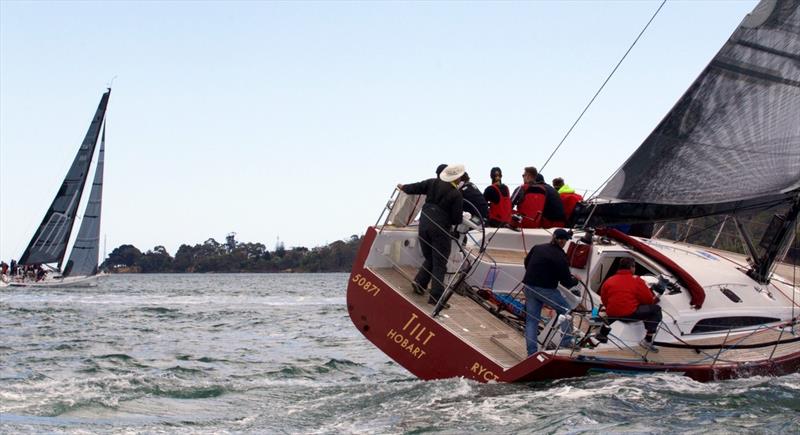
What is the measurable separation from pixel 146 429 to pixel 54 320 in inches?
678

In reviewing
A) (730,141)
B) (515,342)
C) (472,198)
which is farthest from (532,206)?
(515,342)

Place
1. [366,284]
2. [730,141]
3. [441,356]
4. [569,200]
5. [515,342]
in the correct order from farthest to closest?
[569,200] < [730,141] < [366,284] < [515,342] < [441,356]

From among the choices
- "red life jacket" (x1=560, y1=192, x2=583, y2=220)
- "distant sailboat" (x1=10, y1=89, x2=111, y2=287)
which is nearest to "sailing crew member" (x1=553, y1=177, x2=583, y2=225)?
"red life jacket" (x1=560, y1=192, x2=583, y2=220)

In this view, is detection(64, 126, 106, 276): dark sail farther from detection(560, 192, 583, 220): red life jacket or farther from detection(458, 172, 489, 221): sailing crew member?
detection(458, 172, 489, 221): sailing crew member

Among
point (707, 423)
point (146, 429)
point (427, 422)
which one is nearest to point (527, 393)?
point (427, 422)

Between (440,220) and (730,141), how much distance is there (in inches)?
132

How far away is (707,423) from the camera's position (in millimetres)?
8461

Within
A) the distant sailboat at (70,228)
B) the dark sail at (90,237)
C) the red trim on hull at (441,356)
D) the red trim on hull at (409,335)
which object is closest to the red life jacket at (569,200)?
the red trim on hull at (441,356)

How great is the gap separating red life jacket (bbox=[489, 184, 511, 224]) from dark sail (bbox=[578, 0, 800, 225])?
1372mm

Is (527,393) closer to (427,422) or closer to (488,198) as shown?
(427,422)

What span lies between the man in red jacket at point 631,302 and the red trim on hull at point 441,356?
493 mm

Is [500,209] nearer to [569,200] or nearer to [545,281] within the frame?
[569,200]

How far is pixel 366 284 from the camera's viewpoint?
11641mm

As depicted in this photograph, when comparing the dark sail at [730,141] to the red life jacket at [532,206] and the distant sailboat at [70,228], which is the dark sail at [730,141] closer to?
the red life jacket at [532,206]
